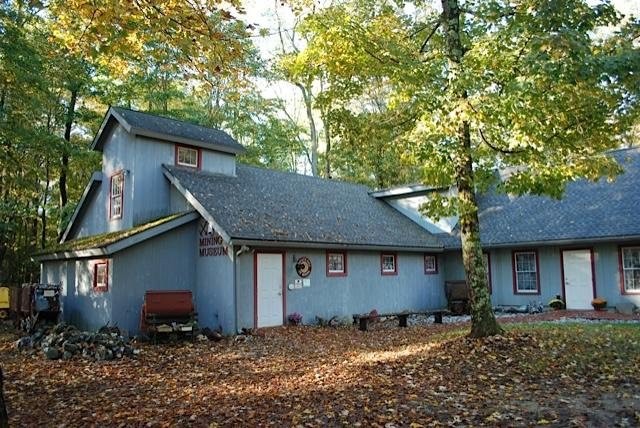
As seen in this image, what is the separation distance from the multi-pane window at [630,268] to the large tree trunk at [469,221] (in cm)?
882

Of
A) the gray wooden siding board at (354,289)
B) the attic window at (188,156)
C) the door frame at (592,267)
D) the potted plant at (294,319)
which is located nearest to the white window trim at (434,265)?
the gray wooden siding board at (354,289)

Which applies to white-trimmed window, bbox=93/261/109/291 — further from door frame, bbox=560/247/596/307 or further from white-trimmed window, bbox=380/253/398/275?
door frame, bbox=560/247/596/307

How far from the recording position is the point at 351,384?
7.19 meters

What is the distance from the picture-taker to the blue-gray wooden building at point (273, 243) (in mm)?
13742

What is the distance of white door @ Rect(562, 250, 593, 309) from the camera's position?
17016 mm

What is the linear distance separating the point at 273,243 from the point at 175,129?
5478mm

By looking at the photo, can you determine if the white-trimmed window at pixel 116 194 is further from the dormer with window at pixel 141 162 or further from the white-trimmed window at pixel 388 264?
the white-trimmed window at pixel 388 264

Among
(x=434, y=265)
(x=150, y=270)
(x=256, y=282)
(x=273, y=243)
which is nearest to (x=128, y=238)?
(x=150, y=270)

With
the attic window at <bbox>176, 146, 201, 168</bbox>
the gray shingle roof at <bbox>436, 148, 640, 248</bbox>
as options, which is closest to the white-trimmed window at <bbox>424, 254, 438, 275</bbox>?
the gray shingle roof at <bbox>436, 148, 640, 248</bbox>

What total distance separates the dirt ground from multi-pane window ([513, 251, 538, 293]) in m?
6.83

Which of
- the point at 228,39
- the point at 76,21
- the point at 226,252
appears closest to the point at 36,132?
the point at 226,252

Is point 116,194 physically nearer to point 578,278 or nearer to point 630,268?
point 578,278

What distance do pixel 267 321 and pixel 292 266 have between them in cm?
175

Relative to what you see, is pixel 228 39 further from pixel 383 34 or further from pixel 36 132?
pixel 36 132
